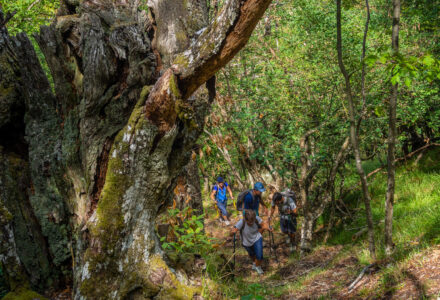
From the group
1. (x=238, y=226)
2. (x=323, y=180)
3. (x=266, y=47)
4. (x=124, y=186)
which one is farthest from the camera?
(x=266, y=47)

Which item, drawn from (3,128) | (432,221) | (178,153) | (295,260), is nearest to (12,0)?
(3,128)

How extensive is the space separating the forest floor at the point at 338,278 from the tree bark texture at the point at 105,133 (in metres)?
1.46

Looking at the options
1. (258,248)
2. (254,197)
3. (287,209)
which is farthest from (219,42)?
(287,209)

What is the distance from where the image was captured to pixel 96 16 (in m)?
4.22

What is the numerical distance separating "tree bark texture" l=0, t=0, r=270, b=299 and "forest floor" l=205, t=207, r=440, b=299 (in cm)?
146

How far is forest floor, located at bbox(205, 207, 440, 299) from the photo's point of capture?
425cm

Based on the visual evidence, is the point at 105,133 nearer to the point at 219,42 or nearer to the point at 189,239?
the point at 219,42

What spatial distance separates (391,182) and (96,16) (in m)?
4.58

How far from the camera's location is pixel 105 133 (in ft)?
13.5

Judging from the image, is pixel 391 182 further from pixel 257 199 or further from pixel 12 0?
pixel 12 0

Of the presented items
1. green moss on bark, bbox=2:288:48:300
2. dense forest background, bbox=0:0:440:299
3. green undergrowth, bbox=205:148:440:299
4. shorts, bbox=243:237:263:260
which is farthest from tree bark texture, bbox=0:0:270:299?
shorts, bbox=243:237:263:260

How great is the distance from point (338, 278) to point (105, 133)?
446 cm

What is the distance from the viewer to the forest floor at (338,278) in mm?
4250

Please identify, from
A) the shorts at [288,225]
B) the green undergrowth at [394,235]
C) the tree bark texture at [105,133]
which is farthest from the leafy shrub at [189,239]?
the shorts at [288,225]
